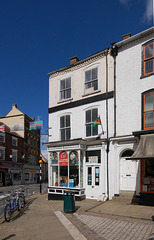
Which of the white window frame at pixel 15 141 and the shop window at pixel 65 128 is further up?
the shop window at pixel 65 128

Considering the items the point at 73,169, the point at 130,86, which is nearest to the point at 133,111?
the point at 130,86

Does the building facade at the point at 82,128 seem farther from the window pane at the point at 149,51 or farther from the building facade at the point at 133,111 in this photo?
the window pane at the point at 149,51

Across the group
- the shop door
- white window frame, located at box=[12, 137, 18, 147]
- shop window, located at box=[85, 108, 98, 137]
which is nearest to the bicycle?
the shop door

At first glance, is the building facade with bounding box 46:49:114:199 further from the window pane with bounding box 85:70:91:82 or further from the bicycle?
the bicycle

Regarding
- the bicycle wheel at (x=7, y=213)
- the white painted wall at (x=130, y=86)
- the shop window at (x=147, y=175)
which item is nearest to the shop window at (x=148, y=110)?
the white painted wall at (x=130, y=86)

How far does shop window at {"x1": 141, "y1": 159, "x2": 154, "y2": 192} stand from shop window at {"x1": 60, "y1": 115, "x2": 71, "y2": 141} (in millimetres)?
6158

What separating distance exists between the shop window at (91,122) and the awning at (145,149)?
3.99 meters

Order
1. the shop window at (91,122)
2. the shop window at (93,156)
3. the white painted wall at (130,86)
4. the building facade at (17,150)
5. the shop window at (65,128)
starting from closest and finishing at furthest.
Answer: the white painted wall at (130,86), the shop window at (93,156), the shop window at (91,122), the shop window at (65,128), the building facade at (17,150)

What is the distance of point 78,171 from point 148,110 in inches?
241

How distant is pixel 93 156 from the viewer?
13.6 metres

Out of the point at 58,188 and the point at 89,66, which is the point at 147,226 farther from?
the point at 89,66

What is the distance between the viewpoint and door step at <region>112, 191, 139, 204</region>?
10.8 meters

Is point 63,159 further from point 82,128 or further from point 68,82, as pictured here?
point 68,82

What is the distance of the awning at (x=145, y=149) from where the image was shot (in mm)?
9203
